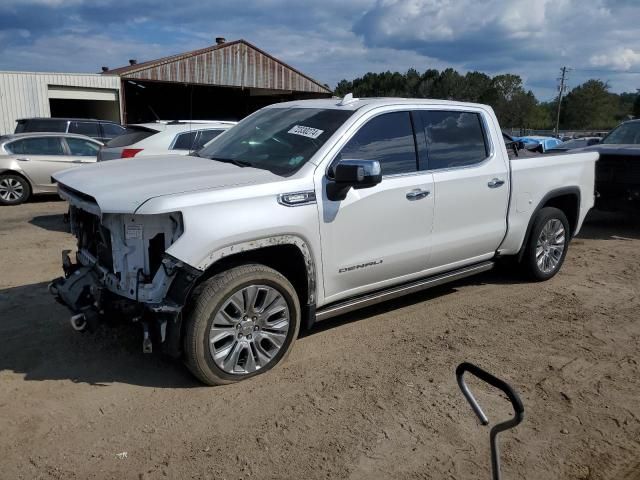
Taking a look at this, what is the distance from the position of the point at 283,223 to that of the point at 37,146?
10344mm

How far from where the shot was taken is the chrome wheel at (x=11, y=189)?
38.0 feet

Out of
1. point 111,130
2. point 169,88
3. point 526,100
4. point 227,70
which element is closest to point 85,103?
point 169,88

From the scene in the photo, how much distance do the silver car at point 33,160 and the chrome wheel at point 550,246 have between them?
9778 millimetres

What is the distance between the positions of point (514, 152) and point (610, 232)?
13.7 feet

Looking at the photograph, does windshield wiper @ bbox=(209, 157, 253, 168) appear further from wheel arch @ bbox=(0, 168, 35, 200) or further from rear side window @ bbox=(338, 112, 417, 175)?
wheel arch @ bbox=(0, 168, 35, 200)

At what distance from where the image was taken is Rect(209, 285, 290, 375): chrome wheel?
3.64 metres

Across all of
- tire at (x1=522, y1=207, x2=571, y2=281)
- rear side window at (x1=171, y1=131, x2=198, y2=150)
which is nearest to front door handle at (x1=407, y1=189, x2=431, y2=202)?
tire at (x1=522, y1=207, x2=571, y2=281)

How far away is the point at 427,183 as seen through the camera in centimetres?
466

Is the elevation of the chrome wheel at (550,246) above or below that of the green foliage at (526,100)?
below

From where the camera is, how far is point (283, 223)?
12.3 feet

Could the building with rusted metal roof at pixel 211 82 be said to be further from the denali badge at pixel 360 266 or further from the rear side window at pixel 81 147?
the denali badge at pixel 360 266

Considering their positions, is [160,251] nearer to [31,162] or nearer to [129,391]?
[129,391]

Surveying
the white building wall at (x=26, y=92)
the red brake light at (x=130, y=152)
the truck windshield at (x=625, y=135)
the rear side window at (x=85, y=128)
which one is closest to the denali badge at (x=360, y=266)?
the red brake light at (x=130, y=152)

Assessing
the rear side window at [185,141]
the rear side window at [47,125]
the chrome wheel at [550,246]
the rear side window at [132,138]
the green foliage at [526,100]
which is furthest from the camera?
the green foliage at [526,100]
